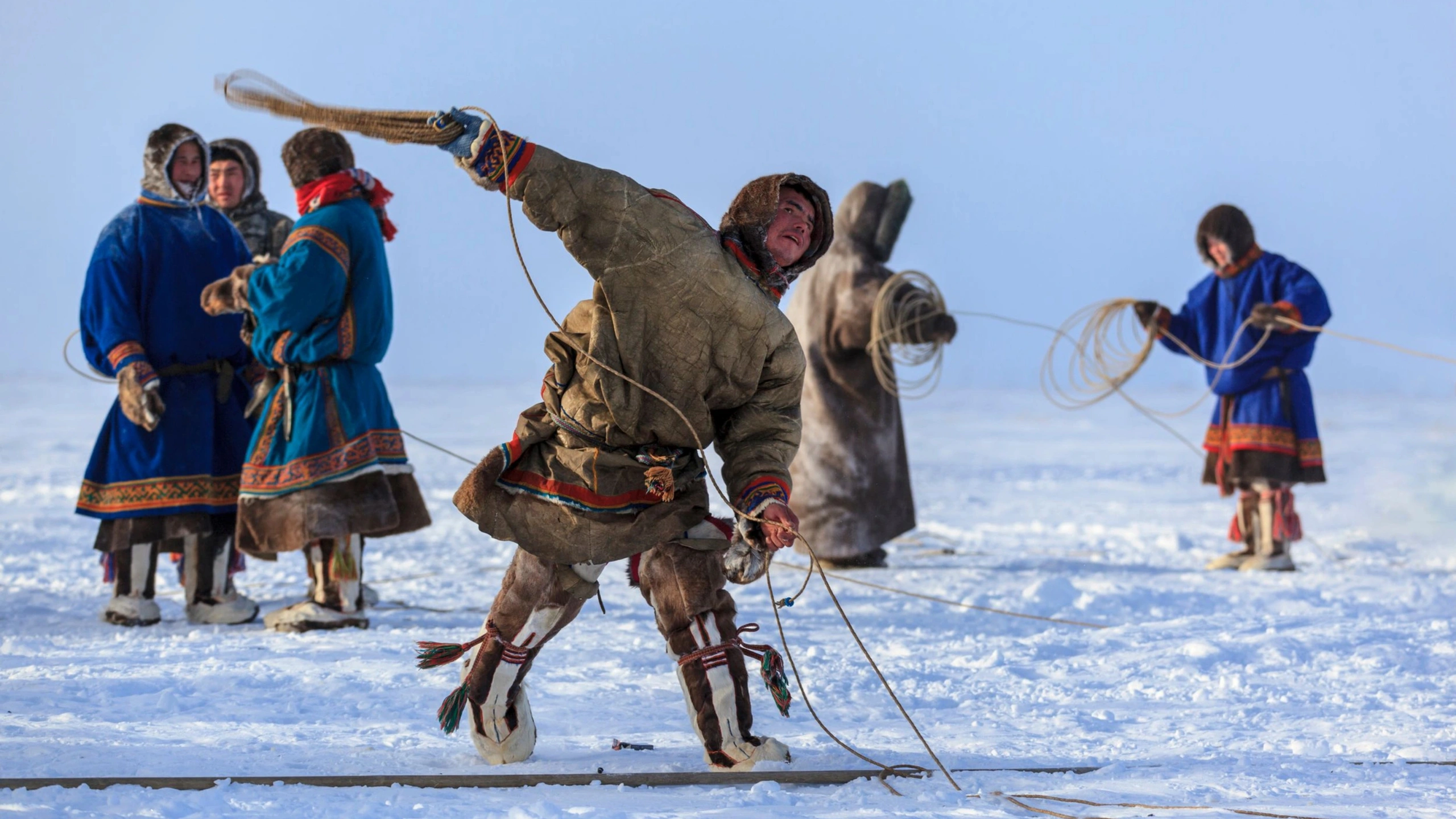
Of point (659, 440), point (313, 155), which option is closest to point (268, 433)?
point (313, 155)

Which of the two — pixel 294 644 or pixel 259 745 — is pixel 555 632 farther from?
pixel 294 644

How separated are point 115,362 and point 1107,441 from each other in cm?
1621

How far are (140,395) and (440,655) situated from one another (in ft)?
7.45

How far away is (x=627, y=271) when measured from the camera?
9.12ft

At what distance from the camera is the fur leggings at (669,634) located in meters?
2.88

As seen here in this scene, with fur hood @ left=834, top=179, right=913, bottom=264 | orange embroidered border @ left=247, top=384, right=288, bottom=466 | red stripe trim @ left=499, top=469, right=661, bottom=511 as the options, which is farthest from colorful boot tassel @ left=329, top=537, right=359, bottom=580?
fur hood @ left=834, top=179, right=913, bottom=264

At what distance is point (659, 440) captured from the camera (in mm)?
2934

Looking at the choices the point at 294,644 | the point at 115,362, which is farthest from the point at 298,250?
the point at 294,644

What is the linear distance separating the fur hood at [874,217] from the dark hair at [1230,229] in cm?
153

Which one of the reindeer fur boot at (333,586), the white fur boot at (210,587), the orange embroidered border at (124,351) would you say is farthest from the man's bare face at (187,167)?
the reindeer fur boot at (333,586)

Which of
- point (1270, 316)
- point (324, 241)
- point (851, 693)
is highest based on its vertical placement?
point (1270, 316)

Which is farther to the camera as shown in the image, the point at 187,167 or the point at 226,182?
the point at 226,182

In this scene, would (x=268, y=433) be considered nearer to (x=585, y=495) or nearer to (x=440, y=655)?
(x=440, y=655)

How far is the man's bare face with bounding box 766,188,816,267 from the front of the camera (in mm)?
2918
